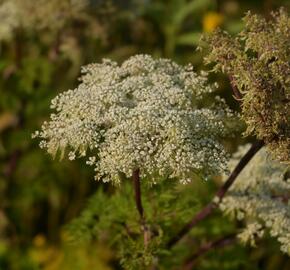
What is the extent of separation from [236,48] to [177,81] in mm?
498

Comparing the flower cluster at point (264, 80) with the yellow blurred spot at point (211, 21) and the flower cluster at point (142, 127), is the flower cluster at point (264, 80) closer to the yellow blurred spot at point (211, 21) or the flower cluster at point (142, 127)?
the flower cluster at point (142, 127)

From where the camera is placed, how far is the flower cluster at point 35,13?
595cm

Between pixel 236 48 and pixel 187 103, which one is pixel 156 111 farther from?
pixel 236 48

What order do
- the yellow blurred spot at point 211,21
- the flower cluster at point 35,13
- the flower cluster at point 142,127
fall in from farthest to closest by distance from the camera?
the yellow blurred spot at point 211,21, the flower cluster at point 35,13, the flower cluster at point 142,127

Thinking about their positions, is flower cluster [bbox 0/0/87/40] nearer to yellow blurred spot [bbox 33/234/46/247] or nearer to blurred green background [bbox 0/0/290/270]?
blurred green background [bbox 0/0/290/270]

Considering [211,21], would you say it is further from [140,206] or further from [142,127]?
[142,127]

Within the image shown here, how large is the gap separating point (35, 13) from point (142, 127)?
297 centimetres

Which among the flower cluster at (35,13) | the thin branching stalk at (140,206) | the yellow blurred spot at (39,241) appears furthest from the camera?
the yellow blurred spot at (39,241)

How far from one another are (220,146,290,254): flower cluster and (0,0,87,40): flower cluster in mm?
2221

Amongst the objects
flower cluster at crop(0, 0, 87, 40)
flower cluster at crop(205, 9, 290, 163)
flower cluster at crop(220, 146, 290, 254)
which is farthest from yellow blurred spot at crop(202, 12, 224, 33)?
flower cluster at crop(205, 9, 290, 163)

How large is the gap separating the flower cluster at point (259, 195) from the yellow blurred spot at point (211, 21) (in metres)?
3.50

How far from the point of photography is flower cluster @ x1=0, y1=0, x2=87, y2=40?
595 centimetres

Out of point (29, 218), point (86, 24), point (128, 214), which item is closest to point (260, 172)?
point (128, 214)

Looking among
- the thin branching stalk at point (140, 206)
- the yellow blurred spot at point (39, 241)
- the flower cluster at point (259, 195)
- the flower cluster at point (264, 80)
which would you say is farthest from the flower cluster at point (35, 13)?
the flower cluster at point (264, 80)
